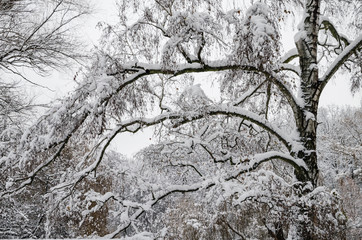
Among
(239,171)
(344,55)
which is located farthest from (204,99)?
(344,55)

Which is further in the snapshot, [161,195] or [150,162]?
[150,162]

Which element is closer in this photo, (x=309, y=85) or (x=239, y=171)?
(x=239, y=171)

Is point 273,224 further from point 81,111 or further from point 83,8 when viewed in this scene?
point 83,8

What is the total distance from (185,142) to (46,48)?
12.2 feet

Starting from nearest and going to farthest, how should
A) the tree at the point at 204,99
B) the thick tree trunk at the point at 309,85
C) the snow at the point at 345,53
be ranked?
the tree at the point at 204,99 → the thick tree trunk at the point at 309,85 → the snow at the point at 345,53

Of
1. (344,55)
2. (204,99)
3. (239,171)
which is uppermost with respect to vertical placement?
(344,55)

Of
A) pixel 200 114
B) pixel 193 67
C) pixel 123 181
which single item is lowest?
pixel 123 181

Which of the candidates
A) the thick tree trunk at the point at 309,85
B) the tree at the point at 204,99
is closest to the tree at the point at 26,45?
the tree at the point at 204,99

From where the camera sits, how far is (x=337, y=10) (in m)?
4.61

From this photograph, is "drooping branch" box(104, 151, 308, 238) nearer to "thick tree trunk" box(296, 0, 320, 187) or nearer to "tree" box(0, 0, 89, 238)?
"thick tree trunk" box(296, 0, 320, 187)

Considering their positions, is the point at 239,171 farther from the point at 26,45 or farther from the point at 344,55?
the point at 26,45

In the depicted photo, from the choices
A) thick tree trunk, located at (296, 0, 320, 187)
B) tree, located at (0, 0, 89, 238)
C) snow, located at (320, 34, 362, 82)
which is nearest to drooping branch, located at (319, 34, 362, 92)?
snow, located at (320, 34, 362, 82)

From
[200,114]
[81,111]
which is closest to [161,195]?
[200,114]

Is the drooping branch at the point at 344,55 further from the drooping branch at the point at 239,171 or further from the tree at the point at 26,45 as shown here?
the tree at the point at 26,45
